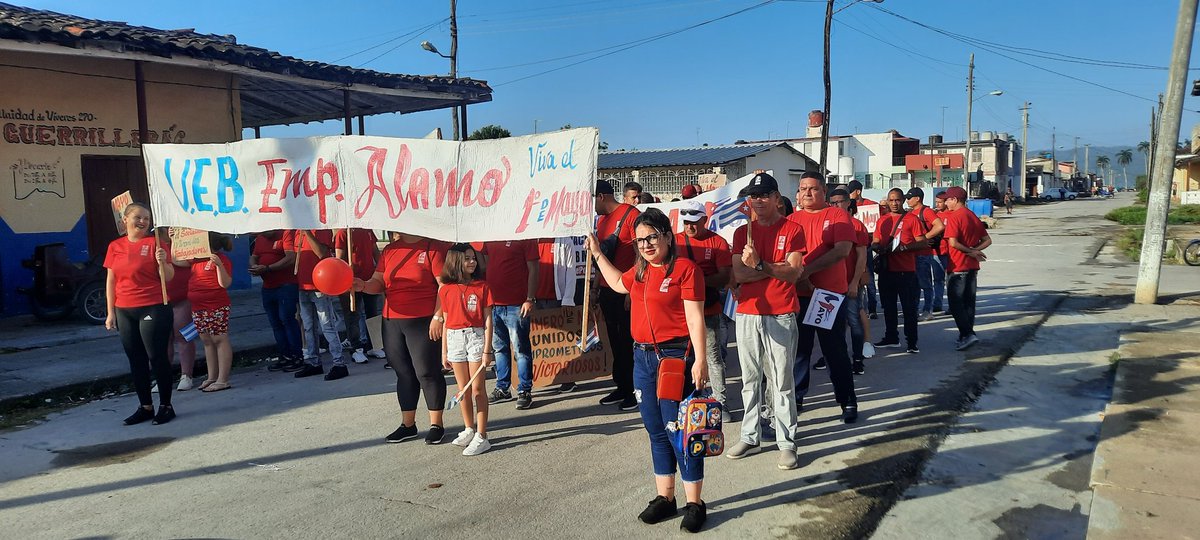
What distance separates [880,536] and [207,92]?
13985 mm

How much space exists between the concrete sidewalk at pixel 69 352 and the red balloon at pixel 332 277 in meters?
3.96

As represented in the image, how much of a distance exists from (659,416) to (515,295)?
8.98 ft

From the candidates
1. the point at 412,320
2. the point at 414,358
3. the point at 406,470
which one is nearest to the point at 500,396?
the point at 414,358

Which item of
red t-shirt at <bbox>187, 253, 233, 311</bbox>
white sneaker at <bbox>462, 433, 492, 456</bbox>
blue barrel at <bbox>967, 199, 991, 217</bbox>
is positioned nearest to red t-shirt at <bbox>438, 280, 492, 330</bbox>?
white sneaker at <bbox>462, 433, 492, 456</bbox>

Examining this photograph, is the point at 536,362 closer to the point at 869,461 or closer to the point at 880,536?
the point at 869,461

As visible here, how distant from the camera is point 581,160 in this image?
5.20 m

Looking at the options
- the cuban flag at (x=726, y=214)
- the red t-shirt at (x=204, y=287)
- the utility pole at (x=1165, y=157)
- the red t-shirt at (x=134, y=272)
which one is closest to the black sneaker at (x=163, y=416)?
the red t-shirt at (x=134, y=272)

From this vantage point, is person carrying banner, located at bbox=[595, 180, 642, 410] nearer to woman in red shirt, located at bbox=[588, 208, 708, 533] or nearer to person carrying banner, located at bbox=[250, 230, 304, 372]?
woman in red shirt, located at bbox=[588, 208, 708, 533]

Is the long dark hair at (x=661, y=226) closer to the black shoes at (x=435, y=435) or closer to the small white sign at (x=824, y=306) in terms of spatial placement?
the small white sign at (x=824, y=306)

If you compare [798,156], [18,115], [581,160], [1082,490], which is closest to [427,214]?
[581,160]

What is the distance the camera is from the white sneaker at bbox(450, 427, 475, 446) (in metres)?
5.59

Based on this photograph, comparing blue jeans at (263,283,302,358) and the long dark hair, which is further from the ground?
the long dark hair

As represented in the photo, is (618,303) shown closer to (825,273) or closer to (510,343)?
(510,343)

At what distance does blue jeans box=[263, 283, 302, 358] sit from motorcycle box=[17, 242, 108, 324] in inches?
A: 175
